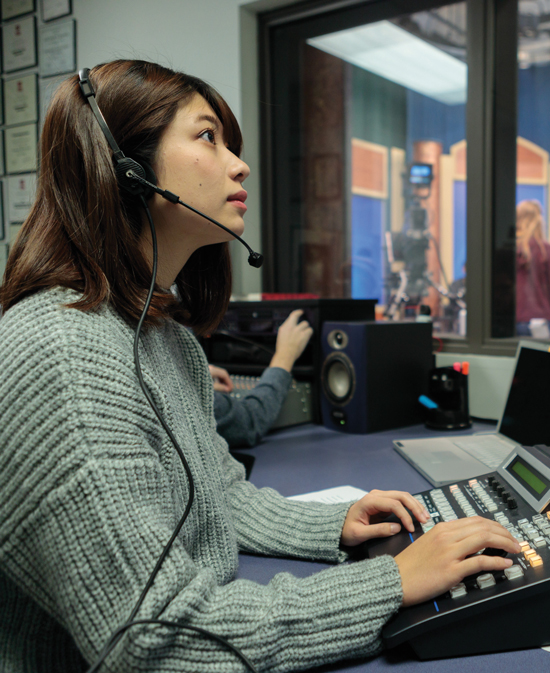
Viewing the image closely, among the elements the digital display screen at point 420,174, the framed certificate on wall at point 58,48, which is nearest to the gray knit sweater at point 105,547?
the digital display screen at point 420,174

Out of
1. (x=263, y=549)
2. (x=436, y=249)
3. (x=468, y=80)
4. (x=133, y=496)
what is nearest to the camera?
(x=133, y=496)

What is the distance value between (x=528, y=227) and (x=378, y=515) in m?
1.39

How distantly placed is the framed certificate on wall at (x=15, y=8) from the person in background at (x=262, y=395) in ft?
6.82

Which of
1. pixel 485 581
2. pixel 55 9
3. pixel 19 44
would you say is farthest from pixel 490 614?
pixel 19 44

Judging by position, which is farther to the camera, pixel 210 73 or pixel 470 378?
pixel 210 73

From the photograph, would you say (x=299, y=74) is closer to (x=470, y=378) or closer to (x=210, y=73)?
(x=210, y=73)

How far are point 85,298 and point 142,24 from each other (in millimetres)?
2053

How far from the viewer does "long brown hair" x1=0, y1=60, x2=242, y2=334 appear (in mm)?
661

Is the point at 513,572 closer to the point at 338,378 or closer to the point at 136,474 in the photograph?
the point at 136,474

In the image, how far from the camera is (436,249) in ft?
6.55

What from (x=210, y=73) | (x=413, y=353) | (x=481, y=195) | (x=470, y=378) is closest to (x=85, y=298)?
(x=413, y=353)

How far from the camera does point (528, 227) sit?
1.83 m

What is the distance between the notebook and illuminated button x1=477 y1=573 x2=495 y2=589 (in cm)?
51

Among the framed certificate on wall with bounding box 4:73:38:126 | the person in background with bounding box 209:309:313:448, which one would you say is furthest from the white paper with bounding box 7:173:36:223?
the person in background with bounding box 209:309:313:448
